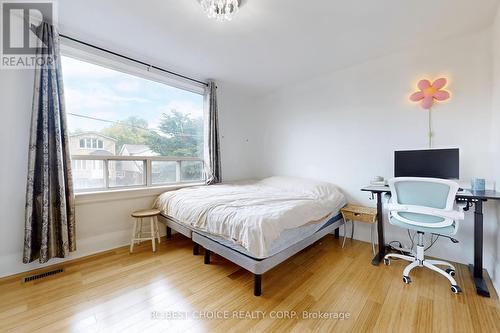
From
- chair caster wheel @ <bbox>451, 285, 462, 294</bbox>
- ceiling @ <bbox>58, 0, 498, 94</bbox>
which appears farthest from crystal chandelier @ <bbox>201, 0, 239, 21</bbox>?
chair caster wheel @ <bbox>451, 285, 462, 294</bbox>

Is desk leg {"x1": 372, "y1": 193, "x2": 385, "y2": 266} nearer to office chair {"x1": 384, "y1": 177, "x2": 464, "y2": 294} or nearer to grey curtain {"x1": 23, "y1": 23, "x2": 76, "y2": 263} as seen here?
office chair {"x1": 384, "y1": 177, "x2": 464, "y2": 294}

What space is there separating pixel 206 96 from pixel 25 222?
110 inches

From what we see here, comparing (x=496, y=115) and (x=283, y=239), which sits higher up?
(x=496, y=115)

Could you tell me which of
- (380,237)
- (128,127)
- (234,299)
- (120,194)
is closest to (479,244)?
(380,237)

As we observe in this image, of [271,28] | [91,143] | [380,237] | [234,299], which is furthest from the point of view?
[91,143]

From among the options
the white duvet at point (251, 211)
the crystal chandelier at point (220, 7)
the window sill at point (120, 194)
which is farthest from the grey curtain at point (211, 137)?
the crystal chandelier at point (220, 7)

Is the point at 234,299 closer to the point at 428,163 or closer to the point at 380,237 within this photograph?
the point at 380,237

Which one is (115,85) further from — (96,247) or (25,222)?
(96,247)

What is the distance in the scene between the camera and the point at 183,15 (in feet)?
6.46

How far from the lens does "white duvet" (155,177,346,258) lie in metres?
1.63

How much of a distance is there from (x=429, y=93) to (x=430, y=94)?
2cm

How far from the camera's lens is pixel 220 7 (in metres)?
1.77

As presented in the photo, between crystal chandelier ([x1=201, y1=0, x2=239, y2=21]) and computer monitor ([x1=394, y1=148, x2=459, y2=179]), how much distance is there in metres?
2.38

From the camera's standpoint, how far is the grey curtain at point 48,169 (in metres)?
1.96
